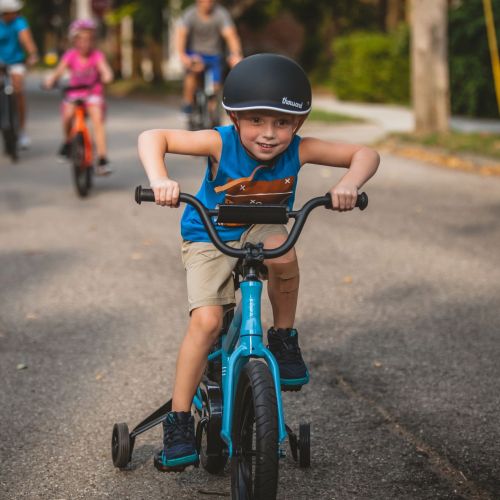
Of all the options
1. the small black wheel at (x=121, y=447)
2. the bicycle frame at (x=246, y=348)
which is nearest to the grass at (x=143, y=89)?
the small black wheel at (x=121, y=447)

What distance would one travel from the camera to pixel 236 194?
Answer: 360 cm

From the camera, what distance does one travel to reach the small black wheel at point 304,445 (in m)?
3.85

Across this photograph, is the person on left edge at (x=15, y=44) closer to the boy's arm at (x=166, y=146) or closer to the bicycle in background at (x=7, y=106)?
the bicycle in background at (x=7, y=106)

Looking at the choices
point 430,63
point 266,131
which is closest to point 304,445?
point 266,131

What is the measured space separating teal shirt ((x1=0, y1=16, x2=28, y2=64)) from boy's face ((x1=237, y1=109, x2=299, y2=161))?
10.0m

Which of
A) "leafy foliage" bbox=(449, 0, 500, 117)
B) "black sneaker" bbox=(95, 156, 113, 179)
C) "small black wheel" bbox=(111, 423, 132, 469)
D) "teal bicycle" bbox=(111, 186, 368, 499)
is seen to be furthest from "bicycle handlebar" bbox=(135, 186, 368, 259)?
"leafy foliage" bbox=(449, 0, 500, 117)

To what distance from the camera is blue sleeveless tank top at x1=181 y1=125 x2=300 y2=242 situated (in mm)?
3586

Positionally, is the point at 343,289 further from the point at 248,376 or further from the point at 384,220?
the point at 248,376

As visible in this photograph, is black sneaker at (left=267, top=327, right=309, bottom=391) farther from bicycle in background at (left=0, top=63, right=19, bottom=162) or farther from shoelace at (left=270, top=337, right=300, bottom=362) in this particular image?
bicycle in background at (left=0, top=63, right=19, bottom=162)

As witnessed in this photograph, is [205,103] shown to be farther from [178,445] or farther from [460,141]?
[178,445]

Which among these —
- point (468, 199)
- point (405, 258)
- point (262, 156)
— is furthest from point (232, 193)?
point (468, 199)

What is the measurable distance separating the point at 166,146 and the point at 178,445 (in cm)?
105

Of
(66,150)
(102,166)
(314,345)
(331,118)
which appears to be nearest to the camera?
(314,345)

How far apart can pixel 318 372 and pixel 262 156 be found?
1.86m
